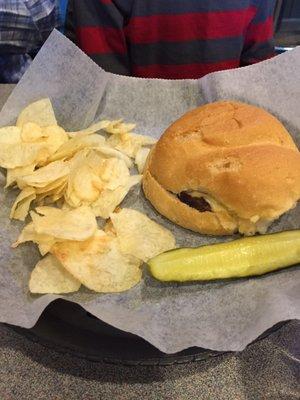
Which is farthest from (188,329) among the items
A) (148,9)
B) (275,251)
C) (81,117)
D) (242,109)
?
(148,9)

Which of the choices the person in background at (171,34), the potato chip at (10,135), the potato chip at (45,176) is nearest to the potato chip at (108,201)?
the potato chip at (45,176)

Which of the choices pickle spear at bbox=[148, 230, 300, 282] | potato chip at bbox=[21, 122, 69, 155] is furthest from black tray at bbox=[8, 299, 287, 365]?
potato chip at bbox=[21, 122, 69, 155]

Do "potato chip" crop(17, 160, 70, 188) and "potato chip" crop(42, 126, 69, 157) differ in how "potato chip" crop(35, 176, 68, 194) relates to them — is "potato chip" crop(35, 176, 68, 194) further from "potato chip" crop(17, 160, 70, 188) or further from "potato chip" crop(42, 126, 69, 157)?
"potato chip" crop(42, 126, 69, 157)

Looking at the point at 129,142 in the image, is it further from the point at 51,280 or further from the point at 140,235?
the point at 51,280

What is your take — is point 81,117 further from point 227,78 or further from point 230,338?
point 230,338

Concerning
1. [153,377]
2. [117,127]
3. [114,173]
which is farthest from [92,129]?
[153,377]

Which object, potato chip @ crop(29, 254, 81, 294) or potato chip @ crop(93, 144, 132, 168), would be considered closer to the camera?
potato chip @ crop(29, 254, 81, 294)
